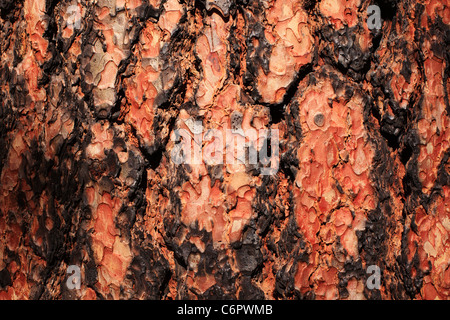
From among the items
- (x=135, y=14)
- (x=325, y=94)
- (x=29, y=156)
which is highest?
(x=135, y=14)

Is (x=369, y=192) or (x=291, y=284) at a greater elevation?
(x=369, y=192)

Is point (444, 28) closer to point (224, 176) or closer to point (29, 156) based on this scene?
point (224, 176)

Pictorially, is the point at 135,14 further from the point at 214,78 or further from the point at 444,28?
the point at 444,28

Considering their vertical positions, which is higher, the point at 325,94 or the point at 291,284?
the point at 325,94
